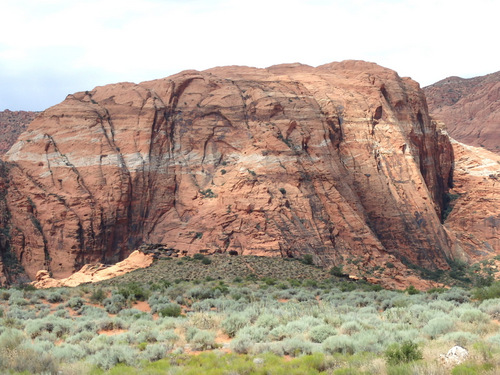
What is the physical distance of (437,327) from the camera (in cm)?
1584

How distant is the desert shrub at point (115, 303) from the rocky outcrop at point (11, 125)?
68026mm

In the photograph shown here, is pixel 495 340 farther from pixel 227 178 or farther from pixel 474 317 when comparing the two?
pixel 227 178

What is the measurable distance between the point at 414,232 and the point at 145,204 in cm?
2588

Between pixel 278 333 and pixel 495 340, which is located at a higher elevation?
pixel 495 340

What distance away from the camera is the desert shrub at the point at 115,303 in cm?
2433

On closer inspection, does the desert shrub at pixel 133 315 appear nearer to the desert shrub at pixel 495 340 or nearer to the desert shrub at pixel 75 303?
the desert shrub at pixel 75 303

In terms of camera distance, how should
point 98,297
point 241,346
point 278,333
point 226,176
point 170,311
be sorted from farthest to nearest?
point 226,176, point 98,297, point 170,311, point 278,333, point 241,346

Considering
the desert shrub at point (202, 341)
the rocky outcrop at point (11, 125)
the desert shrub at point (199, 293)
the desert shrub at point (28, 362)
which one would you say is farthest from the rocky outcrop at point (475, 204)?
the rocky outcrop at point (11, 125)

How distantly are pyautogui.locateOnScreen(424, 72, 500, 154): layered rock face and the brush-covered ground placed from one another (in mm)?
88536

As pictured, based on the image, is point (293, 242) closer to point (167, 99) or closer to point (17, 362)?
point (167, 99)

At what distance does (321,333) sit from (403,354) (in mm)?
3558

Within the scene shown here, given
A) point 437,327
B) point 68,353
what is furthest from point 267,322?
point 68,353

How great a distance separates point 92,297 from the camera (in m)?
26.5

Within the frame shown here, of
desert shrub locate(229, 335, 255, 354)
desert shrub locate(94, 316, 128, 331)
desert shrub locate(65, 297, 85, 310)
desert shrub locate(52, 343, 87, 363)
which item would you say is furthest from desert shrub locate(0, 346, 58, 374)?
desert shrub locate(65, 297, 85, 310)
